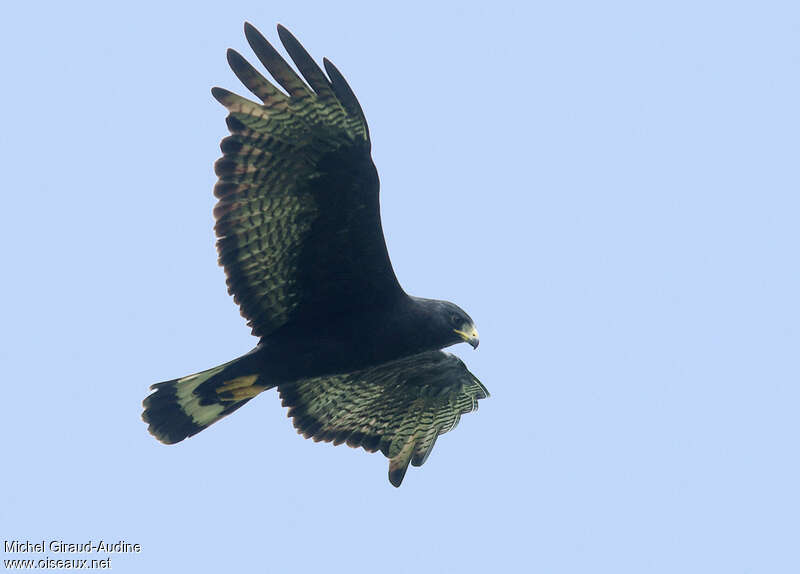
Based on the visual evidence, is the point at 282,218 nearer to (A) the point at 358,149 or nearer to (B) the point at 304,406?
(A) the point at 358,149

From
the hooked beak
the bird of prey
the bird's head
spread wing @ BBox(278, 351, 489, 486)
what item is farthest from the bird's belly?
spread wing @ BBox(278, 351, 489, 486)

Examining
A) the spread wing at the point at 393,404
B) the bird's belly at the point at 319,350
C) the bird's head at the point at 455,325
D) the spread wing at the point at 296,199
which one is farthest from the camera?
the spread wing at the point at 393,404

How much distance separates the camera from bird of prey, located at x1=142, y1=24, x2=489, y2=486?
947cm

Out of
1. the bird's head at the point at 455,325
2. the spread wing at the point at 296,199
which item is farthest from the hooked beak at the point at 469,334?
the spread wing at the point at 296,199

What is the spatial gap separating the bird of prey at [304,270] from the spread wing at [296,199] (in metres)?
0.01

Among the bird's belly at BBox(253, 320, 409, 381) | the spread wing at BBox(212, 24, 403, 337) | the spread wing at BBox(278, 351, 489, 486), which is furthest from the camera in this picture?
the spread wing at BBox(278, 351, 489, 486)

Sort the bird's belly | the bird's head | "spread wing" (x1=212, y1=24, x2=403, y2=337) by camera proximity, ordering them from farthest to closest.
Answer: the bird's head, the bird's belly, "spread wing" (x1=212, y1=24, x2=403, y2=337)

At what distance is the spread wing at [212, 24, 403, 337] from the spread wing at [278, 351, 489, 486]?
1324mm

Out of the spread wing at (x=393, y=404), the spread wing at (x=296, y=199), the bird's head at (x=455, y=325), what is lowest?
the spread wing at (x=393, y=404)

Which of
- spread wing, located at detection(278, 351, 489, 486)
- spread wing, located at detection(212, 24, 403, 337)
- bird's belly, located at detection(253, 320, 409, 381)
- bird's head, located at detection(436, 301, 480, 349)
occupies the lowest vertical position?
spread wing, located at detection(278, 351, 489, 486)

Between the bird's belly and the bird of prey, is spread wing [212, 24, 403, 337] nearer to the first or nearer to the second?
the bird of prey

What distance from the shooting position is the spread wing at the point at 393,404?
11.5m

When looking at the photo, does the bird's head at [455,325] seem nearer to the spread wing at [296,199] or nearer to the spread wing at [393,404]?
the spread wing at [296,199]

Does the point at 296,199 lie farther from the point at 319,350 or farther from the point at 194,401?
the point at 194,401
